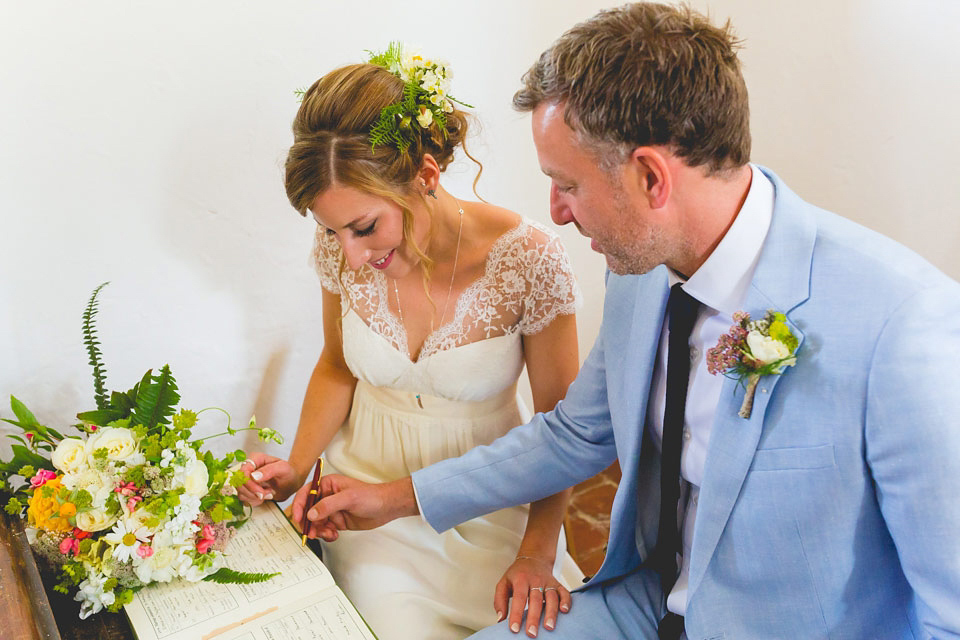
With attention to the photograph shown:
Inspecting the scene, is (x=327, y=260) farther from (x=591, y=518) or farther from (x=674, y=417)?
(x=591, y=518)

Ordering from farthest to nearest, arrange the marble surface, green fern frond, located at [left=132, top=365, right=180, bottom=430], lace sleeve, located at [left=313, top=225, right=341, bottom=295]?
the marble surface, lace sleeve, located at [left=313, top=225, right=341, bottom=295], green fern frond, located at [left=132, top=365, right=180, bottom=430]

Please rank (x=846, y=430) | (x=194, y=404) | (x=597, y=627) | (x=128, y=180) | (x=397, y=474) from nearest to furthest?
(x=846, y=430)
(x=597, y=627)
(x=128, y=180)
(x=397, y=474)
(x=194, y=404)

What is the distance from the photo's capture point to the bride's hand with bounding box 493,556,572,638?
1.57m

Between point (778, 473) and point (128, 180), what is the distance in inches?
60.5

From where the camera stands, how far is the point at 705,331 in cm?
136

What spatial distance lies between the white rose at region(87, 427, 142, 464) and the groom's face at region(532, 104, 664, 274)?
0.89m

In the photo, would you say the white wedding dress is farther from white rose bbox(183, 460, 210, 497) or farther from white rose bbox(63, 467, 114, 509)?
white rose bbox(63, 467, 114, 509)

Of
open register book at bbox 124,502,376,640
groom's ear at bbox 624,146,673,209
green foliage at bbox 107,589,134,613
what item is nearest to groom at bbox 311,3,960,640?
groom's ear at bbox 624,146,673,209

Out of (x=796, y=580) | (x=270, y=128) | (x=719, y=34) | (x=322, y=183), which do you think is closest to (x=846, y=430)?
(x=796, y=580)

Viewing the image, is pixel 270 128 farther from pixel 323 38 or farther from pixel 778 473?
pixel 778 473

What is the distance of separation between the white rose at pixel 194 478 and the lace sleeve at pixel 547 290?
2.60 feet

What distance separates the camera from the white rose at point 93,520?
4.50 ft

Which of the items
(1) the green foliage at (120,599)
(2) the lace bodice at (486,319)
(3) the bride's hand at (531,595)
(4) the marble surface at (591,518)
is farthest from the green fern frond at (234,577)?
(4) the marble surface at (591,518)

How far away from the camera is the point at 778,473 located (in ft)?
3.95
